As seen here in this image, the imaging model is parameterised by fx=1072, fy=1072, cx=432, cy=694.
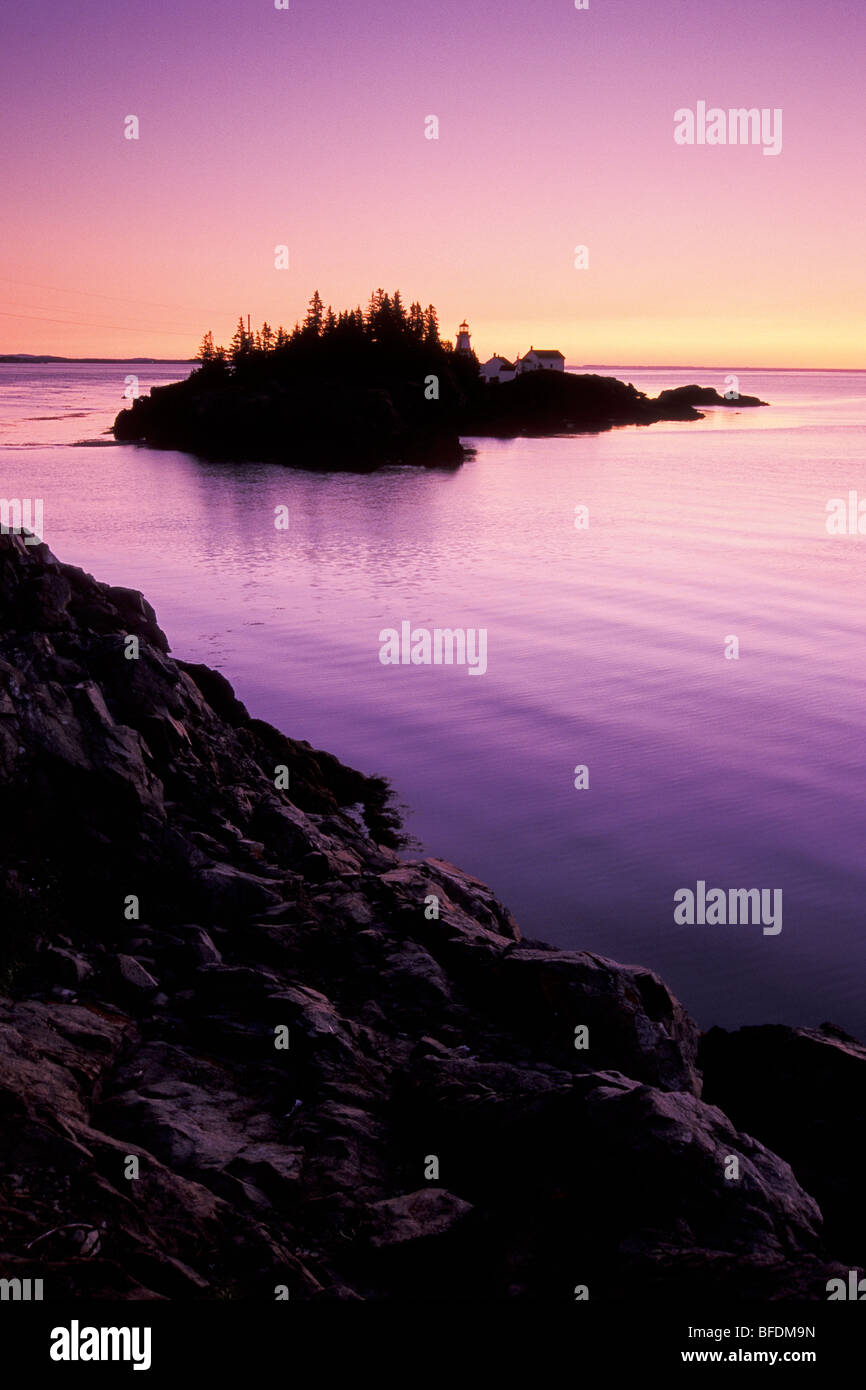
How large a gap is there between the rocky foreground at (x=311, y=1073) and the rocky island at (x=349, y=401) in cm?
7254

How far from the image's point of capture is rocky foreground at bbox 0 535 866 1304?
23.0ft

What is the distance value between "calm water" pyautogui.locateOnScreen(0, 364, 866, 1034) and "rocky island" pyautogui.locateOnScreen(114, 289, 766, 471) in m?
35.3

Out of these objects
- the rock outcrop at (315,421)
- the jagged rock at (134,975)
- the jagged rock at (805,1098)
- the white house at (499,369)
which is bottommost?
the jagged rock at (805,1098)

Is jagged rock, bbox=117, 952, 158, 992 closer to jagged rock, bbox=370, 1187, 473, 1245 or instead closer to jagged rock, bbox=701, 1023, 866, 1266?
jagged rock, bbox=370, 1187, 473, 1245

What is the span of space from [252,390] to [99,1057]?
353ft

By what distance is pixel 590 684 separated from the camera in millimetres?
25391

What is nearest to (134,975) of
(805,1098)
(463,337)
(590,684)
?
(805,1098)

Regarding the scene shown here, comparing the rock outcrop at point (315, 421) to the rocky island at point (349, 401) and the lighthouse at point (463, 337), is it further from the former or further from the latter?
the lighthouse at point (463, 337)

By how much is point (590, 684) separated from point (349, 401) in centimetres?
8403

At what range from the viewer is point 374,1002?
421 inches

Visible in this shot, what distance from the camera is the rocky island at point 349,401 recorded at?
101m

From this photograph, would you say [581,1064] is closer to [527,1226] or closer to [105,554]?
[527,1226]

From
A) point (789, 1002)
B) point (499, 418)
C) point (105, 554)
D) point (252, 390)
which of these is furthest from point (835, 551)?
point (499, 418)

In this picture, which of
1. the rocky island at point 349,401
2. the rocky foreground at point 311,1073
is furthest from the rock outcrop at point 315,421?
the rocky foreground at point 311,1073
